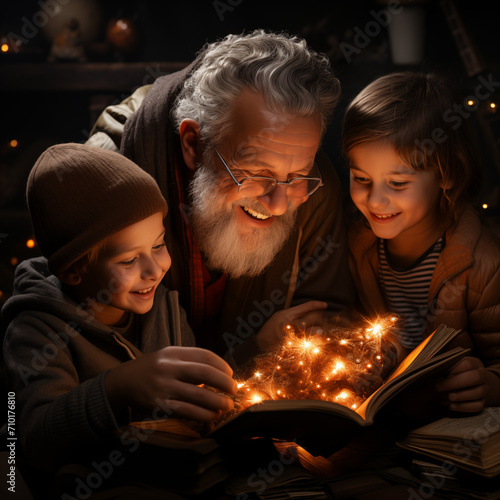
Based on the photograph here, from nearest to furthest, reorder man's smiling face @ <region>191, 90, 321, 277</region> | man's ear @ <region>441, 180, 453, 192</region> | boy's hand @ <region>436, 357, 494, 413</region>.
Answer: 1. boy's hand @ <region>436, 357, 494, 413</region>
2. man's smiling face @ <region>191, 90, 321, 277</region>
3. man's ear @ <region>441, 180, 453, 192</region>

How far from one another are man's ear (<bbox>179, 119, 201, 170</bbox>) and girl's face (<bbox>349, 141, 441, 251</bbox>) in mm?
469

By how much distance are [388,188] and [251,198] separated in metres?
0.39

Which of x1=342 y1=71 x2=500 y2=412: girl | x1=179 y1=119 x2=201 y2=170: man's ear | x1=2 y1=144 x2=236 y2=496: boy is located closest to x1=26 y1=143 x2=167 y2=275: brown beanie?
x1=2 y1=144 x2=236 y2=496: boy

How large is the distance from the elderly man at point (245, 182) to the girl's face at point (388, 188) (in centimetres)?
13

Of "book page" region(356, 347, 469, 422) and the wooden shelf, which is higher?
the wooden shelf

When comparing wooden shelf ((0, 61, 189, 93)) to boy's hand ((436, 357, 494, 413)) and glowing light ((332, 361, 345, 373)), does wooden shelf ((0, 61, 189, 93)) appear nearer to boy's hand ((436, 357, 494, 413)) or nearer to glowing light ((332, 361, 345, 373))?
glowing light ((332, 361, 345, 373))

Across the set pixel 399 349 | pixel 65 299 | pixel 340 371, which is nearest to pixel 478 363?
pixel 399 349

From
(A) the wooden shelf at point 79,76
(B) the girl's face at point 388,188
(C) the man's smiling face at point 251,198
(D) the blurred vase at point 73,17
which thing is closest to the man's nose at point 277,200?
(C) the man's smiling face at point 251,198

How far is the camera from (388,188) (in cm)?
154

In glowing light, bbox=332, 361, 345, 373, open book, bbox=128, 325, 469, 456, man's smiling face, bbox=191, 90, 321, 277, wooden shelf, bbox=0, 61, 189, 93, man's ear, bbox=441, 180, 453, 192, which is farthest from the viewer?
wooden shelf, bbox=0, 61, 189, 93

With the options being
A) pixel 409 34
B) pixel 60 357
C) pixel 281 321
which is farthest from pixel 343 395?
pixel 409 34

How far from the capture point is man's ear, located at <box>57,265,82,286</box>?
1.27 meters

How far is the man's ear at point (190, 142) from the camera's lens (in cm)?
163

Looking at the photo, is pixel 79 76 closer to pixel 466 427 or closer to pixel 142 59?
pixel 142 59
